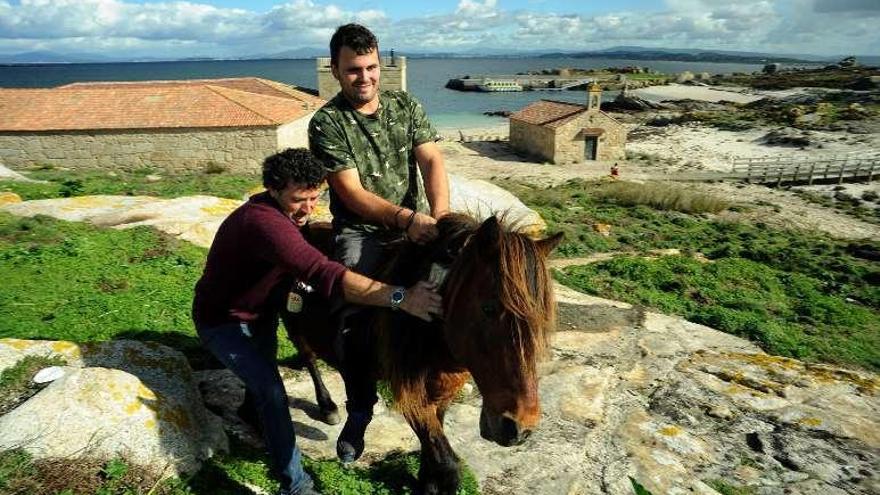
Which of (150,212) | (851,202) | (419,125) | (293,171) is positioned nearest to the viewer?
(293,171)

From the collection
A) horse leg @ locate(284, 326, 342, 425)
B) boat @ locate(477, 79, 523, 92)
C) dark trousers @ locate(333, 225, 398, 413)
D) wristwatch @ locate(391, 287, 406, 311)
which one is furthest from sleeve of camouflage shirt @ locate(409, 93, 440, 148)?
boat @ locate(477, 79, 523, 92)

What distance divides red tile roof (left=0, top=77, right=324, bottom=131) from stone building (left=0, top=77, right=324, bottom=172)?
0.15ft

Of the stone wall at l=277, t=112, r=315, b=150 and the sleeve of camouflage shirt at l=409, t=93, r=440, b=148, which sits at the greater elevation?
the sleeve of camouflage shirt at l=409, t=93, r=440, b=148

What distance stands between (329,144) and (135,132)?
2702 cm

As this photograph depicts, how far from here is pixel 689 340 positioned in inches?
310

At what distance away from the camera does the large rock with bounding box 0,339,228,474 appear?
3365 mm

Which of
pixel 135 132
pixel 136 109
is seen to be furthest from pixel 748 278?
pixel 136 109

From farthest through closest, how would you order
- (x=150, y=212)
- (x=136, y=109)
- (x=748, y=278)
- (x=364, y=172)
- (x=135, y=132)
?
(x=136, y=109)
(x=135, y=132)
(x=748, y=278)
(x=150, y=212)
(x=364, y=172)

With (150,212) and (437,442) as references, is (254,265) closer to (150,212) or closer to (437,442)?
(437,442)

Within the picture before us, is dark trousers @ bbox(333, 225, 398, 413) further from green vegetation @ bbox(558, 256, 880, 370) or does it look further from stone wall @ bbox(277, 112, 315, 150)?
stone wall @ bbox(277, 112, 315, 150)

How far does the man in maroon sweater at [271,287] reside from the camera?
3.06 meters

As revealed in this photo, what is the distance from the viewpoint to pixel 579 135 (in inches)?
1465

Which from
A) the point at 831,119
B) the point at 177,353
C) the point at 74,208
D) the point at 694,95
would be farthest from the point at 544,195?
the point at 694,95

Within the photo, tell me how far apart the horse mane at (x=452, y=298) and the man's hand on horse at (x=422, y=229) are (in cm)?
4
